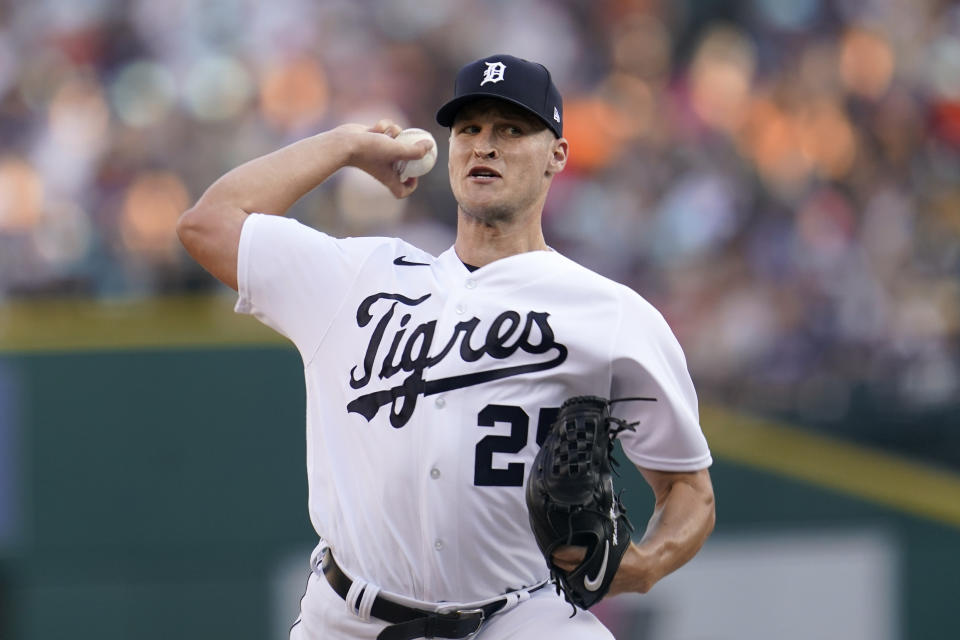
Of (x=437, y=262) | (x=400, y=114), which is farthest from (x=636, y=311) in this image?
(x=400, y=114)

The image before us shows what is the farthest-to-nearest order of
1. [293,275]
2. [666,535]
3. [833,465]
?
[833,465] → [293,275] → [666,535]

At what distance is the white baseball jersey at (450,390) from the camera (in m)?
3.29

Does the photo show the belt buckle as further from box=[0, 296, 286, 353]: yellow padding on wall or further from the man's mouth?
box=[0, 296, 286, 353]: yellow padding on wall

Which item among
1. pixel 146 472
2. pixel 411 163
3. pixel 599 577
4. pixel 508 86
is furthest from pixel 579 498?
pixel 146 472

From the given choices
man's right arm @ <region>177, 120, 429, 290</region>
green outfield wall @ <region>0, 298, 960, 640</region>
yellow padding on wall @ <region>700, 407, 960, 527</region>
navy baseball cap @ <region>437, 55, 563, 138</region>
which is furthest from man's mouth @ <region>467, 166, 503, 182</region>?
yellow padding on wall @ <region>700, 407, 960, 527</region>

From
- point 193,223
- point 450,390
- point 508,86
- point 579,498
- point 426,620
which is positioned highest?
point 508,86

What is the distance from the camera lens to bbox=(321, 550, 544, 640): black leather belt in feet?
10.7

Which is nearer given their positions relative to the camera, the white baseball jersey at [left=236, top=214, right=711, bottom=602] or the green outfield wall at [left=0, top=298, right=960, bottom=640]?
the white baseball jersey at [left=236, top=214, right=711, bottom=602]

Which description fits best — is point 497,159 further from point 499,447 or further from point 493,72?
point 499,447

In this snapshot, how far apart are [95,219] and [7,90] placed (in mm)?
1625

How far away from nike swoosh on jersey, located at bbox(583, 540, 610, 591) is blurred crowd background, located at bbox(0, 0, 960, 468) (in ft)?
16.5

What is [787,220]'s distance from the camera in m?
9.48

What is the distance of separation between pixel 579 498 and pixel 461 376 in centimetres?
50

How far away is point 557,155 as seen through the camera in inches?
143
